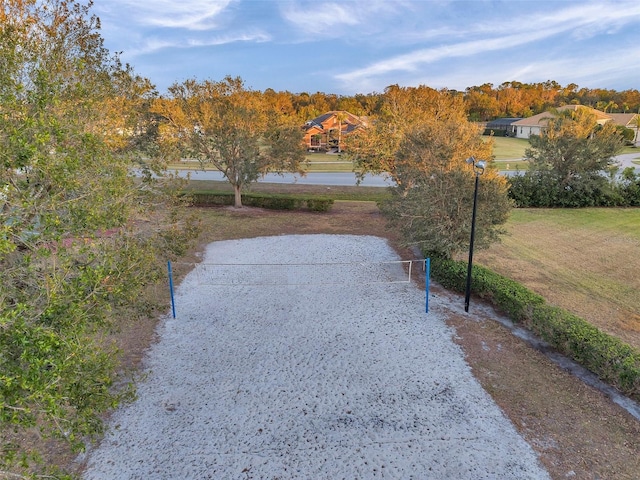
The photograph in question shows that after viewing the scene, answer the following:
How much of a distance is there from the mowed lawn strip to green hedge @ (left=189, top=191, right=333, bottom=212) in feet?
33.2

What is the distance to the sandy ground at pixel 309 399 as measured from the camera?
6.16m

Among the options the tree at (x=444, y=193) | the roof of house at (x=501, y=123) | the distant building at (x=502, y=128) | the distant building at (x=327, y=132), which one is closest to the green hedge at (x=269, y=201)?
the tree at (x=444, y=193)

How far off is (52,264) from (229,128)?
1709 cm

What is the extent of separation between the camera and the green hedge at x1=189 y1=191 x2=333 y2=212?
77.5 feet

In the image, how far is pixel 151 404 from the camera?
7.56 meters

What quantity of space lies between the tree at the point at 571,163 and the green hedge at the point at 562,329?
15.5 meters

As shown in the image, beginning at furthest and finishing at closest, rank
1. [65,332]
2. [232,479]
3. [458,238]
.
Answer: [458,238]
[232,479]
[65,332]

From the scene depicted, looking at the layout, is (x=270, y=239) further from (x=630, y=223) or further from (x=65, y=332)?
(x=630, y=223)

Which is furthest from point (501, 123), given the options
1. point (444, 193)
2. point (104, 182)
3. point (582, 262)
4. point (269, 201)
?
point (104, 182)

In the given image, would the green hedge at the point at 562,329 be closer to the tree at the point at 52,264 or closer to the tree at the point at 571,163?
the tree at the point at 52,264

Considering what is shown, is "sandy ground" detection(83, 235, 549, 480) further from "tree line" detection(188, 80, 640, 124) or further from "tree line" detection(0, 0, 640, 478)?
"tree line" detection(188, 80, 640, 124)

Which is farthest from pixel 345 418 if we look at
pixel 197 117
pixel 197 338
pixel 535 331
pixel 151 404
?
pixel 197 117

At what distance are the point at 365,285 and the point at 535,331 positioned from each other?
16.6 ft

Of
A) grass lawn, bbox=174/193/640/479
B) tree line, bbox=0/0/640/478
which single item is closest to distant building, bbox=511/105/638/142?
tree line, bbox=0/0/640/478
